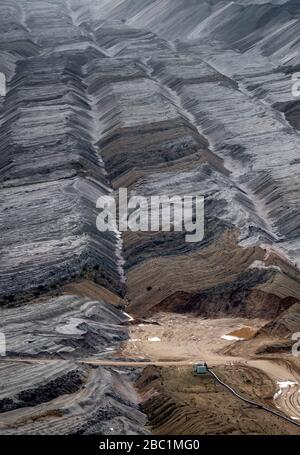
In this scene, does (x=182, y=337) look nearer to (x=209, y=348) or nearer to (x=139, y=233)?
(x=209, y=348)

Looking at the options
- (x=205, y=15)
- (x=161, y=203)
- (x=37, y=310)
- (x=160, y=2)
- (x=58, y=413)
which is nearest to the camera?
(x=58, y=413)

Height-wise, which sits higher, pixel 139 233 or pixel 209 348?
pixel 139 233

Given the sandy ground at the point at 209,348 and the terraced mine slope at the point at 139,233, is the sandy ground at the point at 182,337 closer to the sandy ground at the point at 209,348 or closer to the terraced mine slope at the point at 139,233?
the sandy ground at the point at 209,348

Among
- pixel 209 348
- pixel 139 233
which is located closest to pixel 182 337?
pixel 209 348

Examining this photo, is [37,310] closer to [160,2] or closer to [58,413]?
[58,413]

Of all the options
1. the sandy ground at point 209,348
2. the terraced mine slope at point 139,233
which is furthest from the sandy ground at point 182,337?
the terraced mine slope at point 139,233

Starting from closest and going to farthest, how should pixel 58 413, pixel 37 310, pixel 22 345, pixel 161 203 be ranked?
pixel 58 413 → pixel 22 345 → pixel 37 310 → pixel 161 203

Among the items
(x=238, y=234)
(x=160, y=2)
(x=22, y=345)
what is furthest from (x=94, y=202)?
(x=160, y=2)

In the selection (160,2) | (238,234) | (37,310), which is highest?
(160,2)
